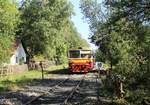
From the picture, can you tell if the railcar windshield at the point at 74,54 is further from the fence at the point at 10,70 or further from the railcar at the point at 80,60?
the fence at the point at 10,70

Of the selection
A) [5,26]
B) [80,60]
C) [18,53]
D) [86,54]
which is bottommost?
[80,60]

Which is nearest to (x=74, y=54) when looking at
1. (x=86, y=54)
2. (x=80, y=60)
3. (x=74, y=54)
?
(x=74, y=54)

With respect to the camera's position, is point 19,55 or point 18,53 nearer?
point 18,53

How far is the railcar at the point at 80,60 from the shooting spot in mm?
55000

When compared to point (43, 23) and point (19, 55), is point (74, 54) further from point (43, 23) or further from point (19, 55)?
point (19, 55)

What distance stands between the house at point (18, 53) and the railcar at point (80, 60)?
1785cm

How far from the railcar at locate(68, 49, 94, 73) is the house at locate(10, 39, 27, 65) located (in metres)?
17.9

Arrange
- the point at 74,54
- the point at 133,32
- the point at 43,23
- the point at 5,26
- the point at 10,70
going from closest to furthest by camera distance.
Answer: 1. the point at 133,32
2. the point at 5,26
3. the point at 10,70
4. the point at 74,54
5. the point at 43,23

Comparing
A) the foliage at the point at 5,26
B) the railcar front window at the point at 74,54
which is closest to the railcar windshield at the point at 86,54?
the railcar front window at the point at 74,54

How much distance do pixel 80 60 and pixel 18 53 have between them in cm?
2322

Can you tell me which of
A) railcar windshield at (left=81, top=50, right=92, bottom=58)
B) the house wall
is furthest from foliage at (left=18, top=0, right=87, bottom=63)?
railcar windshield at (left=81, top=50, right=92, bottom=58)

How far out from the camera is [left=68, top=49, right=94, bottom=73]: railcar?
180 ft

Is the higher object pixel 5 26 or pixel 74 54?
pixel 5 26

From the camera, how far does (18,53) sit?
250 ft
